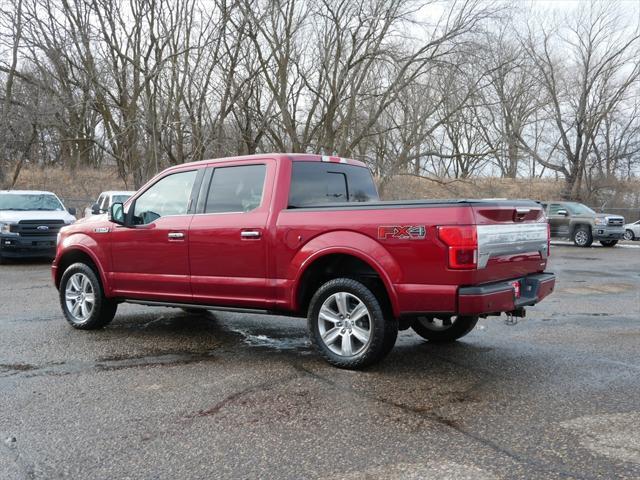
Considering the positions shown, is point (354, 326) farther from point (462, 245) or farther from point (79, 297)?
point (79, 297)

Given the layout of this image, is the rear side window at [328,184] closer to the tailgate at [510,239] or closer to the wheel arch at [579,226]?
the tailgate at [510,239]

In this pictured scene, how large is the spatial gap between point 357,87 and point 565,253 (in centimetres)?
1091

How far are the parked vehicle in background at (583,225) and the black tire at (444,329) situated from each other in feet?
59.7

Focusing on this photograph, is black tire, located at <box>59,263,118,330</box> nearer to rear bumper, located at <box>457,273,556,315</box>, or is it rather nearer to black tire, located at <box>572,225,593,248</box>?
rear bumper, located at <box>457,273,556,315</box>

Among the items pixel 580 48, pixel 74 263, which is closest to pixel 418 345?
pixel 74 263

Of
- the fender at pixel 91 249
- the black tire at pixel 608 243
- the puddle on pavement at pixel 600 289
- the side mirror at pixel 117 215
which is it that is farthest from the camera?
the black tire at pixel 608 243

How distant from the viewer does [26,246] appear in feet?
47.1

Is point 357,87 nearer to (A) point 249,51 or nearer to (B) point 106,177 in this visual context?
(A) point 249,51

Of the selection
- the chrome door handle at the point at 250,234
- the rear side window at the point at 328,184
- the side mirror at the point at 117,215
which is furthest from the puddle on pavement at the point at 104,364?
the rear side window at the point at 328,184

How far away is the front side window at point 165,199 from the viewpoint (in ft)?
20.7

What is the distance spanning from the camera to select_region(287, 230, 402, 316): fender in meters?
4.87

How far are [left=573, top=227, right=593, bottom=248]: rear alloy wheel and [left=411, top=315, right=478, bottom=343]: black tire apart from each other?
18.3m

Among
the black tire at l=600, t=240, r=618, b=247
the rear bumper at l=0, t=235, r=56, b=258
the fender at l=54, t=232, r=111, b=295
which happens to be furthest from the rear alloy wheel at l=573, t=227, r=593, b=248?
the fender at l=54, t=232, r=111, b=295

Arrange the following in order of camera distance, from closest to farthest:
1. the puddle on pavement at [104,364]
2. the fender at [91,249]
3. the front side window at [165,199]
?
the puddle on pavement at [104,364], the front side window at [165,199], the fender at [91,249]
